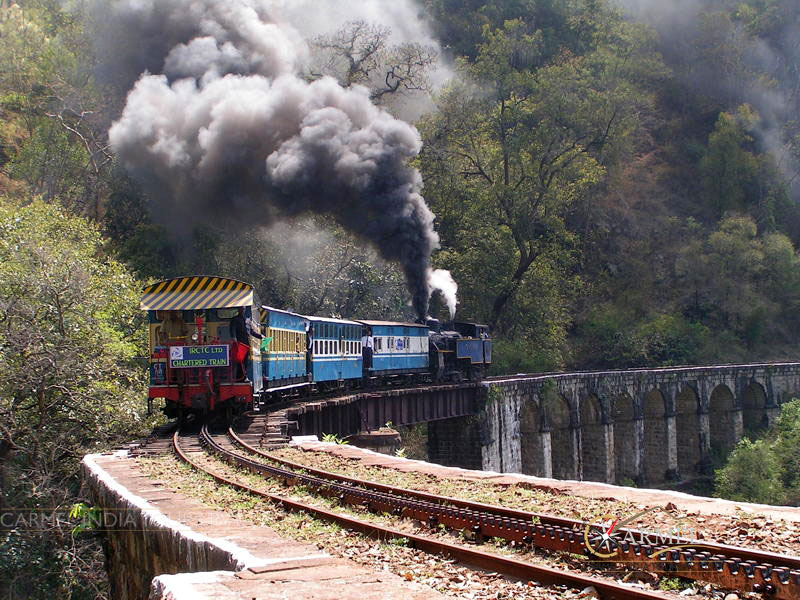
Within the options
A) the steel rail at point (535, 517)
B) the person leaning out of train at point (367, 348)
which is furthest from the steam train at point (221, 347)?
the steel rail at point (535, 517)

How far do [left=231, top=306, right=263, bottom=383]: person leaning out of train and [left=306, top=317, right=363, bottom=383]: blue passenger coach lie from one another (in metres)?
4.85

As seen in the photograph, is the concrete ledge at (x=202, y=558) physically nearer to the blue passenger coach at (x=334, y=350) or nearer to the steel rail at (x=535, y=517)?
the steel rail at (x=535, y=517)

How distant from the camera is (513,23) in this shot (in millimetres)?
56938

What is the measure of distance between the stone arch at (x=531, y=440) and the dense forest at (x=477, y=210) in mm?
7958

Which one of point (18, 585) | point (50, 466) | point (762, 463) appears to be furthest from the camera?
point (762, 463)

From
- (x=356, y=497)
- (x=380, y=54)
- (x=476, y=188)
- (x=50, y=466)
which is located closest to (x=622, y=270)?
(x=476, y=188)

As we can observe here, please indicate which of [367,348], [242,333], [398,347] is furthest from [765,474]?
[242,333]

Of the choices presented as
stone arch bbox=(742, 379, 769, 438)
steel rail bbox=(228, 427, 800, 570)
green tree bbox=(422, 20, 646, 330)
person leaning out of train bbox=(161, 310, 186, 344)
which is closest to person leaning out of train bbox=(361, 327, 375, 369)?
person leaning out of train bbox=(161, 310, 186, 344)

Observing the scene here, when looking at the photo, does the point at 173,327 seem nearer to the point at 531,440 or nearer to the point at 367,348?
the point at 367,348

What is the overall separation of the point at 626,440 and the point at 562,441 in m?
5.08

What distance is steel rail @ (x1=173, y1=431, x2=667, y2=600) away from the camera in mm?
5543

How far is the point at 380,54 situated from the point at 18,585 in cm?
3643

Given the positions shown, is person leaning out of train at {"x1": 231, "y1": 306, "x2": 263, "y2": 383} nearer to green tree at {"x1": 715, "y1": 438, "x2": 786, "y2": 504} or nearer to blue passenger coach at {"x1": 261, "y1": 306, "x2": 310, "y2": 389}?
blue passenger coach at {"x1": 261, "y1": 306, "x2": 310, "y2": 389}

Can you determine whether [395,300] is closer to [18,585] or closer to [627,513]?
[18,585]
